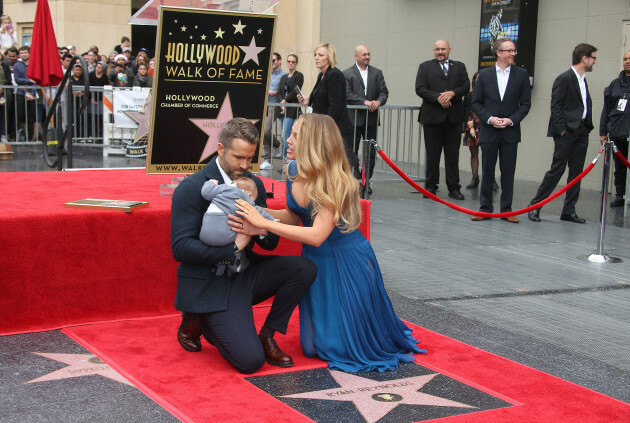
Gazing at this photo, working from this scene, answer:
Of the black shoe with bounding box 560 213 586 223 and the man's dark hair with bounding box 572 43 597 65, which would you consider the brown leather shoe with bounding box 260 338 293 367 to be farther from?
the man's dark hair with bounding box 572 43 597 65

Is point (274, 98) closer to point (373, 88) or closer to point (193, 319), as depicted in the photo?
point (373, 88)

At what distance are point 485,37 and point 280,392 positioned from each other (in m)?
10.9

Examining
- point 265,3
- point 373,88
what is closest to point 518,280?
point 265,3

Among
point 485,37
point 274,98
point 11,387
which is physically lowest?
point 11,387

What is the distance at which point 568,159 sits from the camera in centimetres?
990

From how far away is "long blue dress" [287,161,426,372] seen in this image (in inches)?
180

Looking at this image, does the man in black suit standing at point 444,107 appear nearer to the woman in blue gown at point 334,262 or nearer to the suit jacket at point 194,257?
the woman in blue gown at point 334,262

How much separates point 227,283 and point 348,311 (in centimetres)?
69

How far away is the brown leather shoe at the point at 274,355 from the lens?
14.8 feet

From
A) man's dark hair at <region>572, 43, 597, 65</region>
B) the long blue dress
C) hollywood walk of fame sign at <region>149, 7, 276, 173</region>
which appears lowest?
the long blue dress

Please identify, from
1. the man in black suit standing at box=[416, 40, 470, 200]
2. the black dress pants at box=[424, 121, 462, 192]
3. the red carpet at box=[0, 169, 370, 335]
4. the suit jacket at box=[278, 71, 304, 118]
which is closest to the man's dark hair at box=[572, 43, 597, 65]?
the man in black suit standing at box=[416, 40, 470, 200]

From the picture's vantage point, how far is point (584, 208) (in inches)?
431

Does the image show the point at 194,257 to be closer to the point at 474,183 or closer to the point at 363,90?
the point at 363,90

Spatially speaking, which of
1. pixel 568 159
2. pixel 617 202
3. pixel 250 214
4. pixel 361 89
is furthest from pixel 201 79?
pixel 617 202
